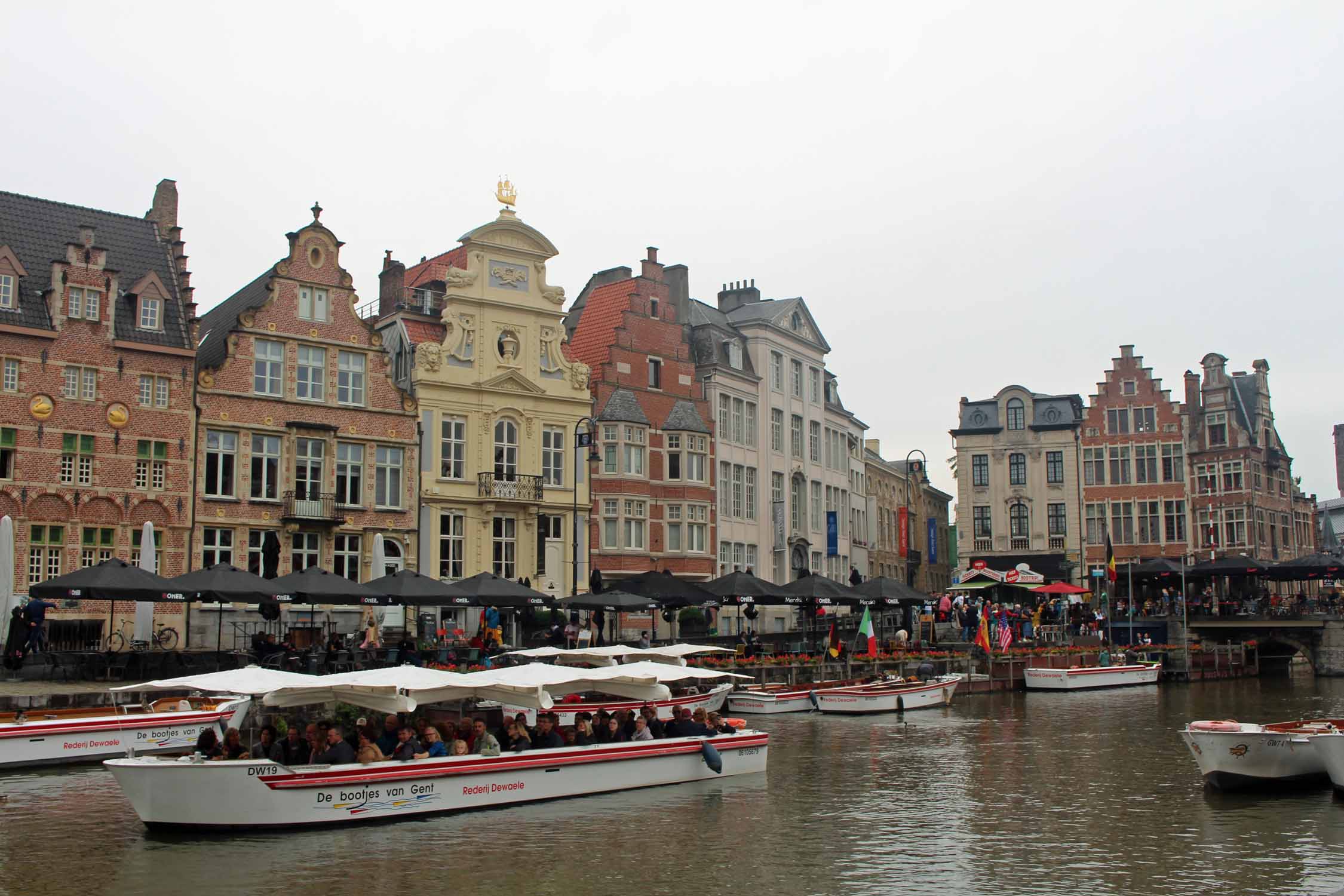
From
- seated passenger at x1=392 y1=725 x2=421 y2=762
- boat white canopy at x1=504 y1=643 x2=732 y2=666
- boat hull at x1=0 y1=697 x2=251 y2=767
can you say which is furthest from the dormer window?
seated passenger at x1=392 y1=725 x2=421 y2=762

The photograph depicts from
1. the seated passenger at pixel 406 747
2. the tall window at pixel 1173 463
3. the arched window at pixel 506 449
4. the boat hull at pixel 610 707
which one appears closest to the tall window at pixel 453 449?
the arched window at pixel 506 449

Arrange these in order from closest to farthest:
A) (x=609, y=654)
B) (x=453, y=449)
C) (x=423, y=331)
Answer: (x=609, y=654) → (x=453, y=449) → (x=423, y=331)

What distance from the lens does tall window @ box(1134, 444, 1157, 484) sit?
72.4 meters

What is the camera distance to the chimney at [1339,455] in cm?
11056

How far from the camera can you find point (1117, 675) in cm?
4962

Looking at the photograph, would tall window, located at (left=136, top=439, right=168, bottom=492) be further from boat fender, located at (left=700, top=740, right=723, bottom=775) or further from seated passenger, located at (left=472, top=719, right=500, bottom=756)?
boat fender, located at (left=700, top=740, right=723, bottom=775)

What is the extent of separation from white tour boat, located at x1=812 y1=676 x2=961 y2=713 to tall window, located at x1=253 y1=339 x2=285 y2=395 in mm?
19300

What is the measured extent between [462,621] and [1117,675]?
78.4 ft

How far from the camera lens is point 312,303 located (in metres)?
43.7

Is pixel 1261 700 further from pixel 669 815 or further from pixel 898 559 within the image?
pixel 898 559

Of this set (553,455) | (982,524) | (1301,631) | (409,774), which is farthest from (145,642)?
(982,524)

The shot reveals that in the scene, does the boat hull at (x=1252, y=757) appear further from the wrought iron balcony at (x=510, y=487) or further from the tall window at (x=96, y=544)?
the tall window at (x=96, y=544)

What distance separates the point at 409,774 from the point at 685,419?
3567 centimetres

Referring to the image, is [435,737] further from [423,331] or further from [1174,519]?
[1174,519]
